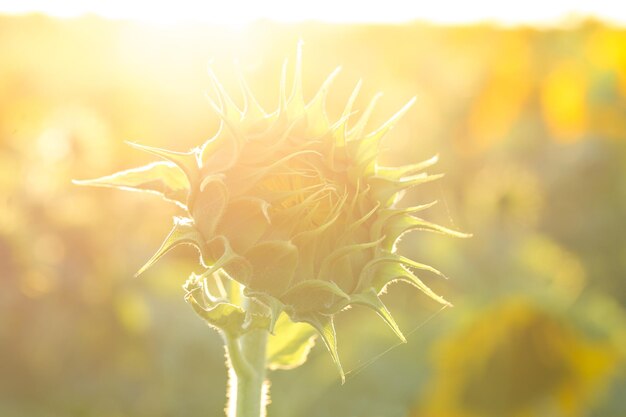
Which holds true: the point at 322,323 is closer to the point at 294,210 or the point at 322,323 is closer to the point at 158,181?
the point at 294,210

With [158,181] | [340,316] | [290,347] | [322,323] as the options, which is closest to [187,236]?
[158,181]

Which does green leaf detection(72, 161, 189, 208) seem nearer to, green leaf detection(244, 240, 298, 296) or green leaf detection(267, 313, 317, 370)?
green leaf detection(244, 240, 298, 296)

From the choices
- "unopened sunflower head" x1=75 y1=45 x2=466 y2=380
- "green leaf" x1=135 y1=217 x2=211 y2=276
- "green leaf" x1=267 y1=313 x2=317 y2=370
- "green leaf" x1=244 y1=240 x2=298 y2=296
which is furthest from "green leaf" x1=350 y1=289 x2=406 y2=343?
"green leaf" x1=267 y1=313 x2=317 y2=370

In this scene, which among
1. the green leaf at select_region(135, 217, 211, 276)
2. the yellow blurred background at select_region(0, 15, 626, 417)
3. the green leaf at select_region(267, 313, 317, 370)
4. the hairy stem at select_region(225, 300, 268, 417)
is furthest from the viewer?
the yellow blurred background at select_region(0, 15, 626, 417)

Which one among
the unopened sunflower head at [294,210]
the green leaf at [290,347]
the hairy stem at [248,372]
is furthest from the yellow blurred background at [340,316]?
the unopened sunflower head at [294,210]

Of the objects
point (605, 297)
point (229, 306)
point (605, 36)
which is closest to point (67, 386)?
point (605, 297)

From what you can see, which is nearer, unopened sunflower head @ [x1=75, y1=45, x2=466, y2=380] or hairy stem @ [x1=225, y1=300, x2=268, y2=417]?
unopened sunflower head @ [x1=75, y1=45, x2=466, y2=380]
